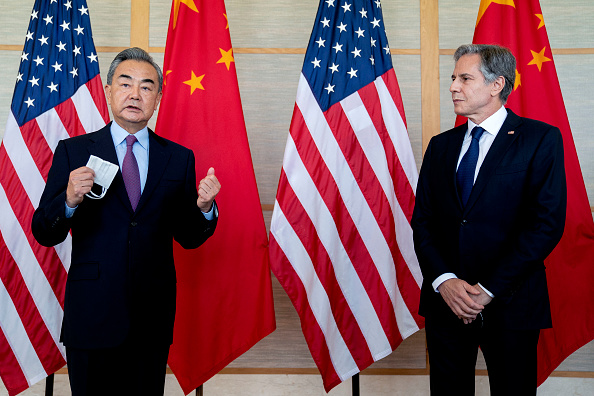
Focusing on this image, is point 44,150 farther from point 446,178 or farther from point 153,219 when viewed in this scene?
point 446,178

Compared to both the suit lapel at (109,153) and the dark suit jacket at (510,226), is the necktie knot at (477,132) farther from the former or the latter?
the suit lapel at (109,153)

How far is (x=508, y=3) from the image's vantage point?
9.48ft

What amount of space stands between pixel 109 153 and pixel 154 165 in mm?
170

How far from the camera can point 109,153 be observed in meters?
2.06

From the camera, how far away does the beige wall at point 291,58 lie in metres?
3.37

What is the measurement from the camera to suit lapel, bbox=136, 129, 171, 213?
81.0 inches

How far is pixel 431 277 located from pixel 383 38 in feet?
4.44

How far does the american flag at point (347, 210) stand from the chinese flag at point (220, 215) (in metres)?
0.16

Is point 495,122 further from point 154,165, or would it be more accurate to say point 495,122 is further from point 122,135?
point 122,135

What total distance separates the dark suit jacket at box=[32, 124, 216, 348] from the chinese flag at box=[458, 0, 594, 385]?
183 centimetres

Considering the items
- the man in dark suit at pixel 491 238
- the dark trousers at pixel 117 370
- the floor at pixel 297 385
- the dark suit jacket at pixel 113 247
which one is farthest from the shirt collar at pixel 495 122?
the floor at pixel 297 385

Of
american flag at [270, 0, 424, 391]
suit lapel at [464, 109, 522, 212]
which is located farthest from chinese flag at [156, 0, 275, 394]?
suit lapel at [464, 109, 522, 212]

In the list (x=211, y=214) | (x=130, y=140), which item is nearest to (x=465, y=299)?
(x=211, y=214)

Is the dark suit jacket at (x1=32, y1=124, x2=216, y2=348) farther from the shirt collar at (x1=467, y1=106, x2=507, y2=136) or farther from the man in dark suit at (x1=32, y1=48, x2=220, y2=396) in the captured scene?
the shirt collar at (x1=467, y1=106, x2=507, y2=136)
